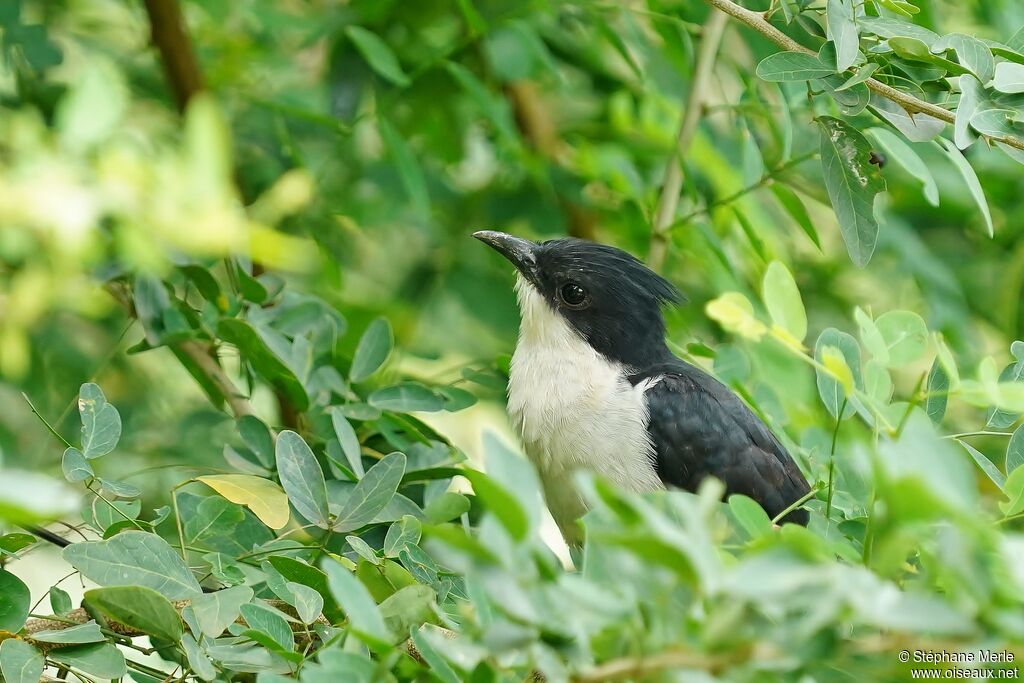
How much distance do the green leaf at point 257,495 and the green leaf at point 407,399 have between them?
1.64 ft

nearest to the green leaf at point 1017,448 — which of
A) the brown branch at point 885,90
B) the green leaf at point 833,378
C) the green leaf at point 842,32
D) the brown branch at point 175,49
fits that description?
the green leaf at point 833,378

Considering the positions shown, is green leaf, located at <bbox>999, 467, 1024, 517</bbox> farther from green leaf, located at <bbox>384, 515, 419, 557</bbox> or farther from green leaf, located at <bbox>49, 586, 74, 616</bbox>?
green leaf, located at <bbox>49, 586, 74, 616</bbox>

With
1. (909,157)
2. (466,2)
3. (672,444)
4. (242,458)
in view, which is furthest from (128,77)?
(909,157)

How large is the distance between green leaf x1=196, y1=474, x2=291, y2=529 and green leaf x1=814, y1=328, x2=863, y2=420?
1182 mm

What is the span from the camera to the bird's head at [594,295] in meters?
3.80

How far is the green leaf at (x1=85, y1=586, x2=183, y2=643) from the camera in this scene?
1.98 metres

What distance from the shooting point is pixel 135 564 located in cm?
212

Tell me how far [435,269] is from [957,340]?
2.24 meters

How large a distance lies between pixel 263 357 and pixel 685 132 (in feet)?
5.74

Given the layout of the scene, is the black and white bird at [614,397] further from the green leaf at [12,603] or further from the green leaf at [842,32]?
the green leaf at [12,603]

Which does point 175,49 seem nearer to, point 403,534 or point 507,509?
point 403,534

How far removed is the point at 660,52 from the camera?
13.8ft

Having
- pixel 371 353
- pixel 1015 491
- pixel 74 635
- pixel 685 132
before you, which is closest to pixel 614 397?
pixel 371 353

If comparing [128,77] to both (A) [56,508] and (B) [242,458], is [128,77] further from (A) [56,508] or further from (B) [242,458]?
(A) [56,508]
